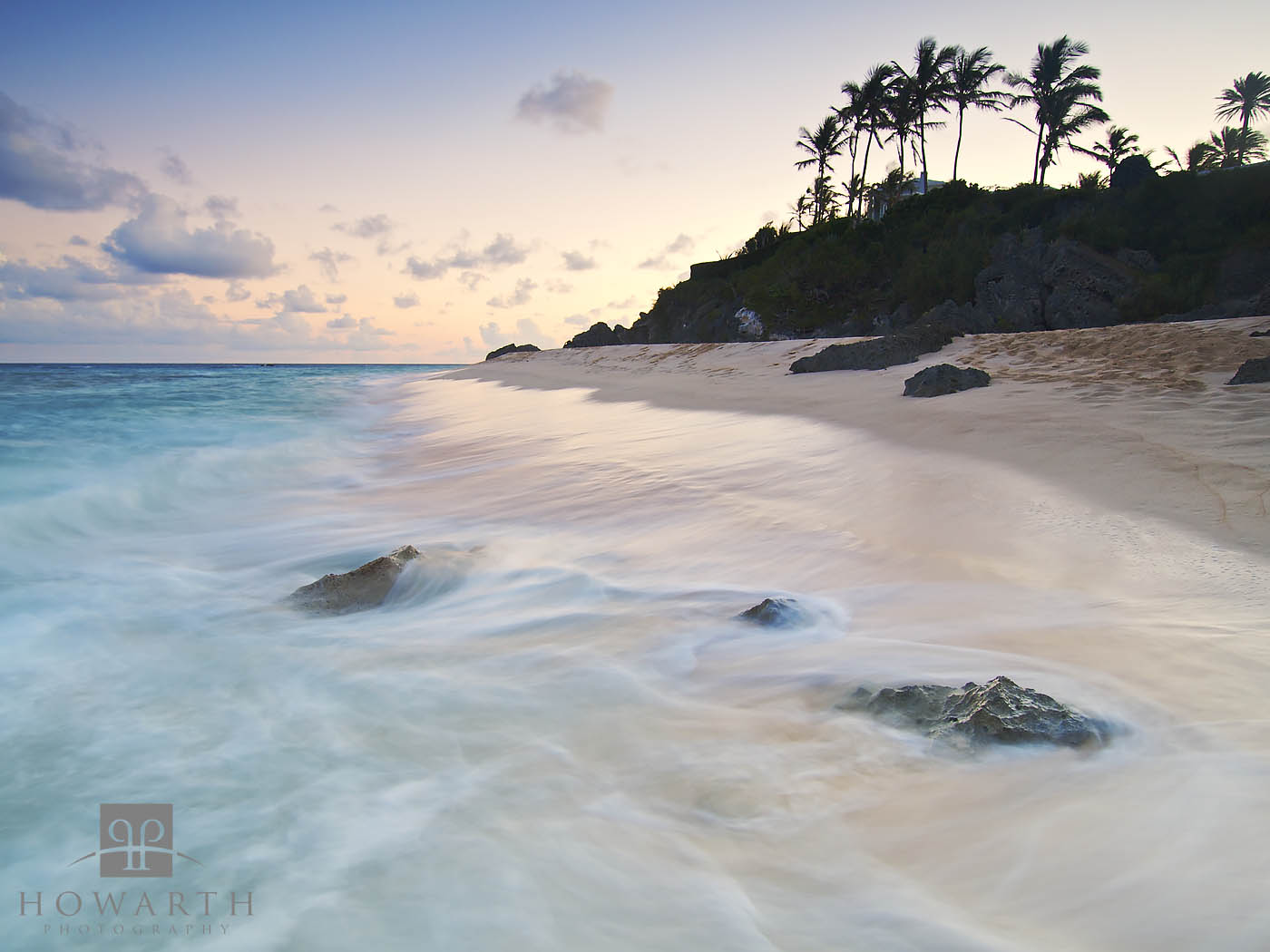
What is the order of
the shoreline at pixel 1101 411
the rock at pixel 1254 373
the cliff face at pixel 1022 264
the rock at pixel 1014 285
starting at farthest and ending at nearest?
the rock at pixel 1014 285 < the cliff face at pixel 1022 264 < the rock at pixel 1254 373 < the shoreline at pixel 1101 411

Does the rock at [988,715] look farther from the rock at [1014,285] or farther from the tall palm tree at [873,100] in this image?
the tall palm tree at [873,100]

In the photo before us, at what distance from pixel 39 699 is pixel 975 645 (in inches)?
139

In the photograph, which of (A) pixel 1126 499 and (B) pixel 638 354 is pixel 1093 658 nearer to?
(A) pixel 1126 499

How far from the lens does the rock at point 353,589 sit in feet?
10.9

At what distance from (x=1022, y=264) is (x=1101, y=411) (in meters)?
20.1

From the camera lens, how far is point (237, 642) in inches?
121

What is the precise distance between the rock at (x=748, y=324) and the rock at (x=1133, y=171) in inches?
558

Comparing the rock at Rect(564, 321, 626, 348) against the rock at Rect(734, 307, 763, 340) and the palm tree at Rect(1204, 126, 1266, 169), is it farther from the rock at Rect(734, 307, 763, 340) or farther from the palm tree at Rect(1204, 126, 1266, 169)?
the palm tree at Rect(1204, 126, 1266, 169)

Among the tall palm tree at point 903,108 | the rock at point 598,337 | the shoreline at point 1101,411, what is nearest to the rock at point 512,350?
the rock at point 598,337

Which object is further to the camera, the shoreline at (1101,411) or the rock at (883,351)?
the rock at (883,351)

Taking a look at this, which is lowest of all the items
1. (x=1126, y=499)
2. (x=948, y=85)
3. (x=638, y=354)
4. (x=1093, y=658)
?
(x=1093, y=658)

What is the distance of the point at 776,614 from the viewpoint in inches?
102

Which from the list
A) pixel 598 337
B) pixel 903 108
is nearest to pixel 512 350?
pixel 598 337

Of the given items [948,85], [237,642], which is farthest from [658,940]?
[948,85]
